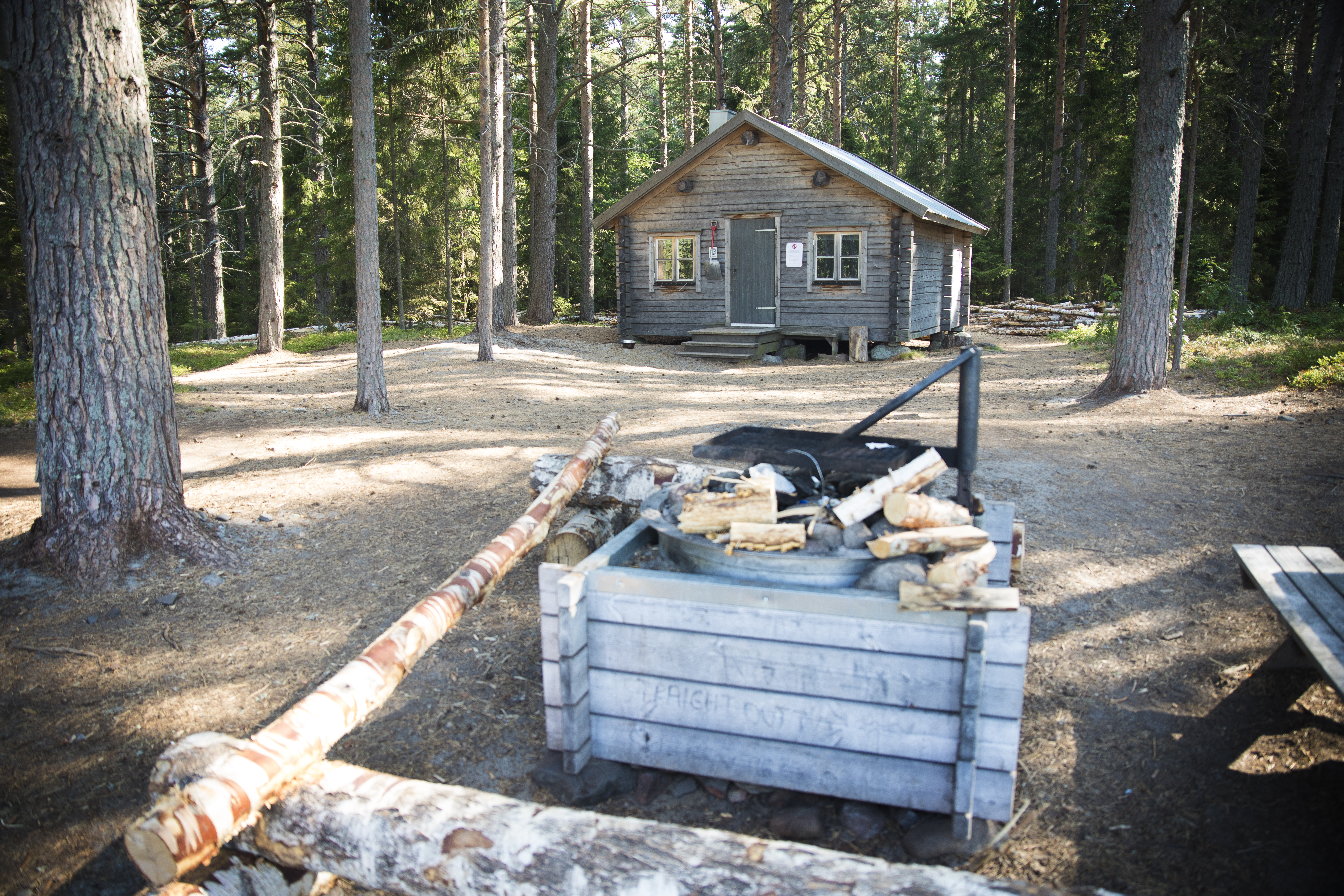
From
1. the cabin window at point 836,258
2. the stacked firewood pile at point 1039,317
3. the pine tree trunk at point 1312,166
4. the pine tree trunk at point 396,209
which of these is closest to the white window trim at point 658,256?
the cabin window at point 836,258

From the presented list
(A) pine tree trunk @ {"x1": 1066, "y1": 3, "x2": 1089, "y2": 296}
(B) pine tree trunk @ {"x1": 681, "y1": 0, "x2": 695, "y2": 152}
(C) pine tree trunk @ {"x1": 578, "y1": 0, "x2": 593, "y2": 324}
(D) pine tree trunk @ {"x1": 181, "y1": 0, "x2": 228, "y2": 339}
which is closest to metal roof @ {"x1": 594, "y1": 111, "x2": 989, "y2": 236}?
(C) pine tree trunk @ {"x1": 578, "y1": 0, "x2": 593, "y2": 324}

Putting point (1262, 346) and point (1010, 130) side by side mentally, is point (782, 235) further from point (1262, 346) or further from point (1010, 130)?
point (1010, 130)

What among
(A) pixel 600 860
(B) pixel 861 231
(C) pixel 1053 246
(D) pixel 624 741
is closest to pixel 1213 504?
(D) pixel 624 741

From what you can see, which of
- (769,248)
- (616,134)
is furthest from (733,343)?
(616,134)

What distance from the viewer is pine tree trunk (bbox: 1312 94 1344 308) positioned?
19891 millimetres

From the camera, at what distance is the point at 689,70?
89.4 ft

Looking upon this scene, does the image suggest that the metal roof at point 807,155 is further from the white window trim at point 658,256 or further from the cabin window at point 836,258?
the cabin window at point 836,258

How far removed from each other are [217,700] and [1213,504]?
7123mm

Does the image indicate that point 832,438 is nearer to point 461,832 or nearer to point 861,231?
point 461,832

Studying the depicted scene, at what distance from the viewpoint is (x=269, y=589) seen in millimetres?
5352

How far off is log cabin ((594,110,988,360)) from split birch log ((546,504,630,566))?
12.5 metres

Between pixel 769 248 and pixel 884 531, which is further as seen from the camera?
pixel 769 248

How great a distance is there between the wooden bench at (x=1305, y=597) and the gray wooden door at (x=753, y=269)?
48.9 ft

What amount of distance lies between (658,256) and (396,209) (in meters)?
7.18
